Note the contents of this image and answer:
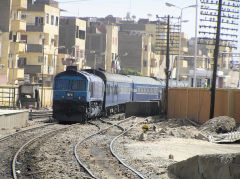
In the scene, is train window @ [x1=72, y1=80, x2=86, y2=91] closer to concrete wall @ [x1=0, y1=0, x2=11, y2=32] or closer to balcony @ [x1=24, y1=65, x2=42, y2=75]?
concrete wall @ [x1=0, y1=0, x2=11, y2=32]

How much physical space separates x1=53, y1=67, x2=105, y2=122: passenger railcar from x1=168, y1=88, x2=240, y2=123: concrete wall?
7.92 metres

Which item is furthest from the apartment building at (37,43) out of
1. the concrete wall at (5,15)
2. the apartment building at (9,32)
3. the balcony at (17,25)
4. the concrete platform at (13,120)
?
the concrete platform at (13,120)

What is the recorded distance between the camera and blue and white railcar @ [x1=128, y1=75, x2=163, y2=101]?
1966 inches

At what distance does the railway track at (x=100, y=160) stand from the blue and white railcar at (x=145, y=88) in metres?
27.5

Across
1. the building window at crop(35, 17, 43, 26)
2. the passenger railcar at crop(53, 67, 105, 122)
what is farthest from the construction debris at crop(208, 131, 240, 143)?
the building window at crop(35, 17, 43, 26)

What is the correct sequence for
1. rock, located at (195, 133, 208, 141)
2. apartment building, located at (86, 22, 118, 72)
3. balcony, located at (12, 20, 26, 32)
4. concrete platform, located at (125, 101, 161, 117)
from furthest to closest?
apartment building, located at (86, 22, 118, 72), balcony, located at (12, 20, 26, 32), concrete platform, located at (125, 101, 161, 117), rock, located at (195, 133, 208, 141)

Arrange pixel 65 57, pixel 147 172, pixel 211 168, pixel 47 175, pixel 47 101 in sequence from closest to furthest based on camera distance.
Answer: pixel 211 168 < pixel 47 175 < pixel 147 172 < pixel 47 101 < pixel 65 57

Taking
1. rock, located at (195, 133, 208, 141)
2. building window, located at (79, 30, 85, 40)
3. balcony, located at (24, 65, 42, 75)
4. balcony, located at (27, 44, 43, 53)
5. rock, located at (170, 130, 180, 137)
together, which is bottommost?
rock, located at (170, 130, 180, 137)

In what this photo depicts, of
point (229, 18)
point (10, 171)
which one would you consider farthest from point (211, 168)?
point (229, 18)

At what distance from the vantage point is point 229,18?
34500 millimetres

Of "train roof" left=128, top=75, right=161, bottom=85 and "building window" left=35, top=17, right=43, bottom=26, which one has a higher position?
"building window" left=35, top=17, right=43, bottom=26

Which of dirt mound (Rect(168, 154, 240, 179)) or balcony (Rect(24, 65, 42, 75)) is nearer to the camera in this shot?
dirt mound (Rect(168, 154, 240, 179))

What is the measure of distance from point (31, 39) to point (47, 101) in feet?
72.6

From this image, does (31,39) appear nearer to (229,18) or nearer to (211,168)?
(229,18)
